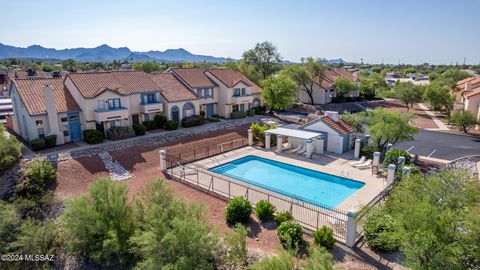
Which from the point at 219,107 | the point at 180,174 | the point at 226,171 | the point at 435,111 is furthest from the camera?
the point at 435,111

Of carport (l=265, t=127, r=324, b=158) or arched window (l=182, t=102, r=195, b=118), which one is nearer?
carport (l=265, t=127, r=324, b=158)

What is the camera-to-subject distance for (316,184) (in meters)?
26.3

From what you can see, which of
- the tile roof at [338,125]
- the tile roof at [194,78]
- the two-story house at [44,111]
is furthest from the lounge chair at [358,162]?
the two-story house at [44,111]

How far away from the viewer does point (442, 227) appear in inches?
417

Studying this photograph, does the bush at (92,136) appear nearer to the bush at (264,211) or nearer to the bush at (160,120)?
the bush at (160,120)

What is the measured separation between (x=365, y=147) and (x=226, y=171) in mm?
14740

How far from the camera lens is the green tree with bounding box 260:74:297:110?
152 ft

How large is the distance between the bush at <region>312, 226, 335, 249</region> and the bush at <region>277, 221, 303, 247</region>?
903mm

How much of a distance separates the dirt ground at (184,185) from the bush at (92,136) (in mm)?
3453

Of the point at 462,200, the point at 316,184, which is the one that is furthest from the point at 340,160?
the point at 462,200

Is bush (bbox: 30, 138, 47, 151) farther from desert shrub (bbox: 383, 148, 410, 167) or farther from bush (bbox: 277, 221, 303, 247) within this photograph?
desert shrub (bbox: 383, 148, 410, 167)

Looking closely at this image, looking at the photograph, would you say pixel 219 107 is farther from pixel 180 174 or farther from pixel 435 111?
pixel 435 111

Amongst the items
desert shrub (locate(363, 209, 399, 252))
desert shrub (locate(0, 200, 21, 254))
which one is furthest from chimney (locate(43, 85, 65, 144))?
desert shrub (locate(363, 209, 399, 252))

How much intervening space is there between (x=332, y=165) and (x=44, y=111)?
29.5 meters
